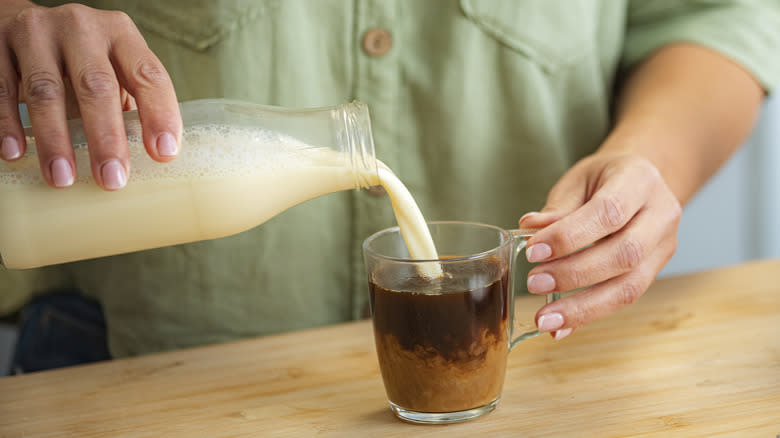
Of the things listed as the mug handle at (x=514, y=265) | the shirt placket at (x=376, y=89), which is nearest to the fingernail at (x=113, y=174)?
the mug handle at (x=514, y=265)

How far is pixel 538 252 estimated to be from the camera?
765mm

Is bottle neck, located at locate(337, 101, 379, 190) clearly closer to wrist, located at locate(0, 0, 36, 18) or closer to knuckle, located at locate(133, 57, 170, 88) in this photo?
knuckle, located at locate(133, 57, 170, 88)

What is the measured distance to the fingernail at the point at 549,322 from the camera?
31.0 inches

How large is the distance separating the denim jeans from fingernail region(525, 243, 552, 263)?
802mm

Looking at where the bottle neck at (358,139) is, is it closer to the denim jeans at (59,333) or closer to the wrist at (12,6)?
the wrist at (12,6)

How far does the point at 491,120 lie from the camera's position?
1.17m

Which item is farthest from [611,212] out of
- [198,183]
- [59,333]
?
[59,333]

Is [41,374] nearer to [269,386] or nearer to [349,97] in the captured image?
[269,386]

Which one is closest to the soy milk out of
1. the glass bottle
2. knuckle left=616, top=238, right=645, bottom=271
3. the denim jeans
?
the glass bottle

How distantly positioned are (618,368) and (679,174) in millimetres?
338

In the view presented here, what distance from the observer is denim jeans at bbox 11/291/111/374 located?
1.16m

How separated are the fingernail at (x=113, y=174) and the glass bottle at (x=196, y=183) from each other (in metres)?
0.05

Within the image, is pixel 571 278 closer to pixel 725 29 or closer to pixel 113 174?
pixel 113 174

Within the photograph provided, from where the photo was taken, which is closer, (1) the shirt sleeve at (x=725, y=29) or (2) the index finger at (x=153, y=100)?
(2) the index finger at (x=153, y=100)
